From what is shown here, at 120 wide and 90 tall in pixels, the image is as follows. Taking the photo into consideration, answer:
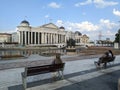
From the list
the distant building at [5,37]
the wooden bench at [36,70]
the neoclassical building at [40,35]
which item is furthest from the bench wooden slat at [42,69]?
the distant building at [5,37]

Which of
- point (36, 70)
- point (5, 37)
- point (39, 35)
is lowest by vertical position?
point (36, 70)

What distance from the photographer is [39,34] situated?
15275cm

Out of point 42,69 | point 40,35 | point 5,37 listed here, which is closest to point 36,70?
point 42,69

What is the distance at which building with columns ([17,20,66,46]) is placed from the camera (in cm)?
14425

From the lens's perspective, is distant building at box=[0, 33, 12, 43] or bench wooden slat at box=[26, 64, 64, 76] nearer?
bench wooden slat at box=[26, 64, 64, 76]

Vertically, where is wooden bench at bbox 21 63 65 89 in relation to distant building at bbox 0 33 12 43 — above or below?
below

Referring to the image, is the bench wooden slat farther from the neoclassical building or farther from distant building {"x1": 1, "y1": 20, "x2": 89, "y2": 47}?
the neoclassical building

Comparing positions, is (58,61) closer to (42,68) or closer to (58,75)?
(58,75)

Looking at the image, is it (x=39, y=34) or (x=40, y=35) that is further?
(x=40, y=35)

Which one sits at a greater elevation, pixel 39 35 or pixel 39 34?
pixel 39 34

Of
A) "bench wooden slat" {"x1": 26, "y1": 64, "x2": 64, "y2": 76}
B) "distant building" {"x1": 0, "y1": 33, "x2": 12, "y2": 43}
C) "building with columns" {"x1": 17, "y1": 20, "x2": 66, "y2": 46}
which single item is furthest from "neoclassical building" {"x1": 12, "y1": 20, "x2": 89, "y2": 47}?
"bench wooden slat" {"x1": 26, "y1": 64, "x2": 64, "y2": 76}

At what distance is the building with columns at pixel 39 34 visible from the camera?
14425 cm

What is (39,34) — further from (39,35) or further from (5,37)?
(5,37)

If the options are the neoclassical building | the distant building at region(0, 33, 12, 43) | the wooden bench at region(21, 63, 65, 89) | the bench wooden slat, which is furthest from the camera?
the distant building at region(0, 33, 12, 43)
